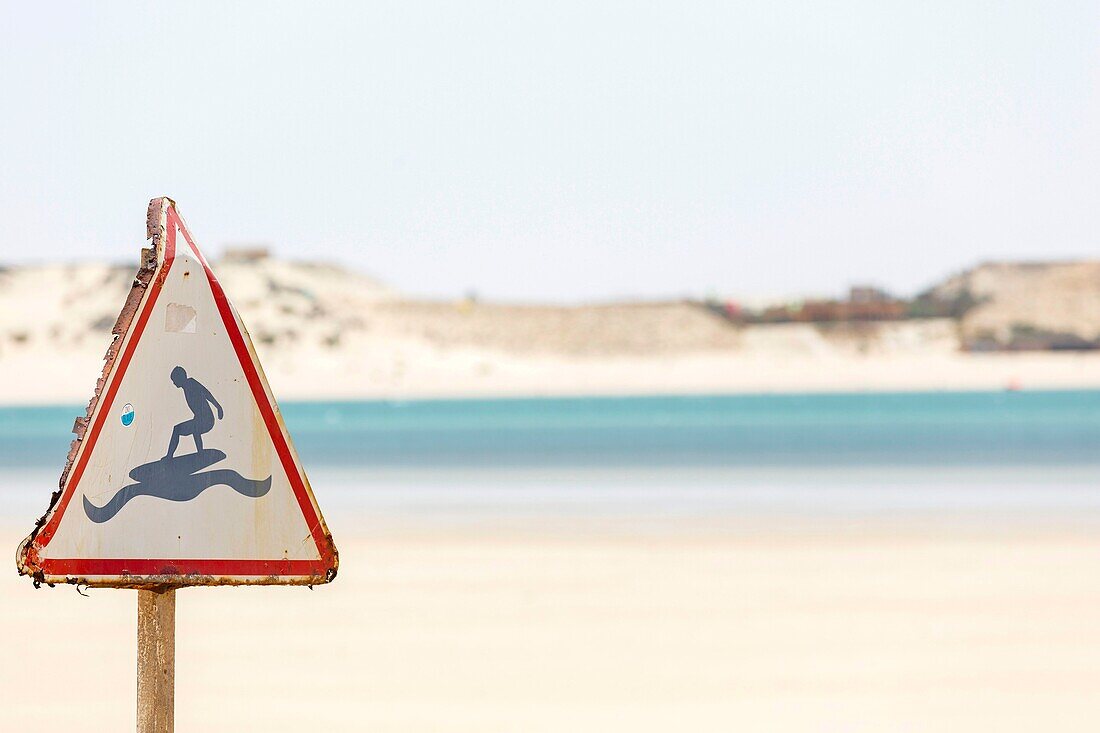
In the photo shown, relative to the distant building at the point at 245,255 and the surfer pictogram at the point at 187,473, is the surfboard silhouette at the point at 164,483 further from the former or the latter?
the distant building at the point at 245,255

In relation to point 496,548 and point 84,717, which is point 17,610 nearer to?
point 84,717

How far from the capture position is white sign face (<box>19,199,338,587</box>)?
9.27 ft

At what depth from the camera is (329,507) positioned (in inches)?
794

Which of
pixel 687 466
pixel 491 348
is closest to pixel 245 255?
pixel 491 348

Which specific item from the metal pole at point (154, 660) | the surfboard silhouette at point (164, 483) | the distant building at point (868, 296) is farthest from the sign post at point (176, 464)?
the distant building at point (868, 296)

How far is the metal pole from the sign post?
124 millimetres

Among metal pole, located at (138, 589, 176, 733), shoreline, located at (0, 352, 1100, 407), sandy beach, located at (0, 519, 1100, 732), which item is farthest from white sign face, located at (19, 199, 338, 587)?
shoreline, located at (0, 352, 1100, 407)

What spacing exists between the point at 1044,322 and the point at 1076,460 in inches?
4432

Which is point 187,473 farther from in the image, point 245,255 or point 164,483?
point 245,255

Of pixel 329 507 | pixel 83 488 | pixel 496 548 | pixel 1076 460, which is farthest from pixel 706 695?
pixel 1076 460

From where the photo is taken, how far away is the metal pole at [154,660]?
2.99 meters

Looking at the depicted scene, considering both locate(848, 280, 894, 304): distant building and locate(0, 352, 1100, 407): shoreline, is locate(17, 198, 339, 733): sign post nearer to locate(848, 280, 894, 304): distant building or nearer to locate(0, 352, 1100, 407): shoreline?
locate(0, 352, 1100, 407): shoreline

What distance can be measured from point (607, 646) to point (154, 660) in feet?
19.0

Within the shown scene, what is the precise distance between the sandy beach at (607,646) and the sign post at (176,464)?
3991 millimetres
